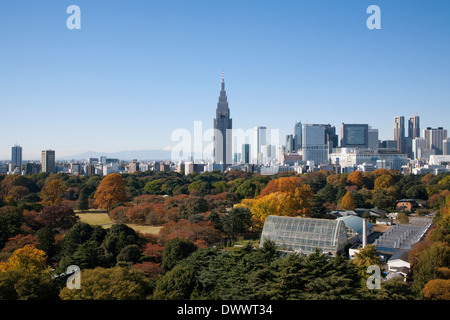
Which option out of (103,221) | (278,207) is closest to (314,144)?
(278,207)

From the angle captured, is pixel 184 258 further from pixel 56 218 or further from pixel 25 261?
pixel 56 218

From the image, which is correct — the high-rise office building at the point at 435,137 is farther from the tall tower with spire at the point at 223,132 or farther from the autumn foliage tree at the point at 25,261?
the autumn foliage tree at the point at 25,261

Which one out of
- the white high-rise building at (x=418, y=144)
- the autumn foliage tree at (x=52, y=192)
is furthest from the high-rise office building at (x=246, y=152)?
the autumn foliage tree at (x=52, y=192)

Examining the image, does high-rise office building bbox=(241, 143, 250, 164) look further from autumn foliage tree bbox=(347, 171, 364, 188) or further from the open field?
the open field

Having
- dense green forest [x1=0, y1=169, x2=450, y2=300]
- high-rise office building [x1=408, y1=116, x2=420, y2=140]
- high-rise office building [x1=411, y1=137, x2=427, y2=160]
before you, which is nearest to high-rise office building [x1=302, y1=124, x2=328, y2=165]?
high-rise office building [x1=411, y1=137, x2=427, y2=160]
